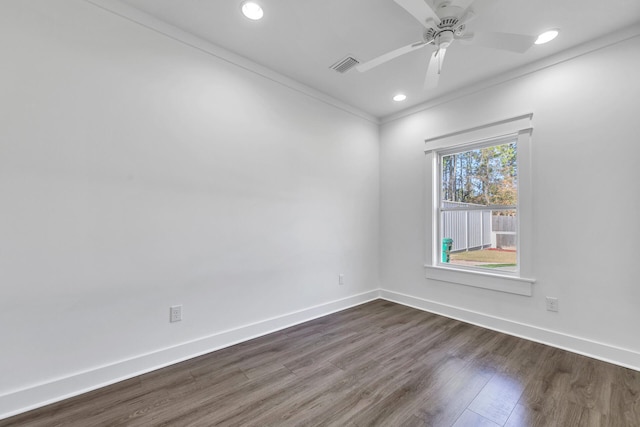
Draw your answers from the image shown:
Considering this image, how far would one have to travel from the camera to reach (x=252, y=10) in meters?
1.98

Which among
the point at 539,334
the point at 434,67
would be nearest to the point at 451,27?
the point at 434,67

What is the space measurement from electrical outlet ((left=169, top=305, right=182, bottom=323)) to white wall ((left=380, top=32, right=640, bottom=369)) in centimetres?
295

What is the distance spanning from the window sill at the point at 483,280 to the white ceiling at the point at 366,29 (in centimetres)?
214

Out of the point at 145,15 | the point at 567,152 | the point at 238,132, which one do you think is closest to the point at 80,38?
the point at 145,15

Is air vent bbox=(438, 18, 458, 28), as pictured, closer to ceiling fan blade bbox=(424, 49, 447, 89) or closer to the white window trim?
ceiling fan blade bbox=(424, 49, 447, 89)

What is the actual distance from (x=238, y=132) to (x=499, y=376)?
2930 mm

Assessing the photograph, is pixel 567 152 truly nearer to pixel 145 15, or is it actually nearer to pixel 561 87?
pixel 561 87

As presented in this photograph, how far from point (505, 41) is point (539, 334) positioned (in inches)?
101

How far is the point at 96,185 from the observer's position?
1835 mm

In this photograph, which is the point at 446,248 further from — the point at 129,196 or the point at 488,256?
the point at 129,196

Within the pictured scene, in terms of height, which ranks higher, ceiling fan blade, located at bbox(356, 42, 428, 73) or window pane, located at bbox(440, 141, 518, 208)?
ceiling fan blade, located at bbox(356, 42, 428, 73)

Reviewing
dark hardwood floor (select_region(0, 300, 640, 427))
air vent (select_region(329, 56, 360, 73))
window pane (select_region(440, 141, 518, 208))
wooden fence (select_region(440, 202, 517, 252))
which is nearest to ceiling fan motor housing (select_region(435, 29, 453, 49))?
air vent (select_region(329, 56, 360, 73))

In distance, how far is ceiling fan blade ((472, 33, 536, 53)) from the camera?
66.5 inches

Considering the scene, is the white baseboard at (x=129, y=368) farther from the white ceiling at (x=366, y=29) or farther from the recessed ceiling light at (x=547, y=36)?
the recessed ceiling light at (x=547, y=36)
